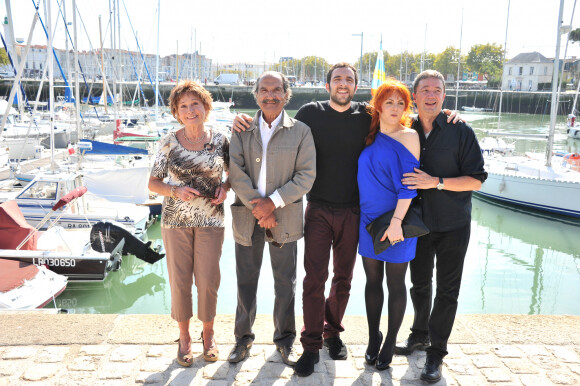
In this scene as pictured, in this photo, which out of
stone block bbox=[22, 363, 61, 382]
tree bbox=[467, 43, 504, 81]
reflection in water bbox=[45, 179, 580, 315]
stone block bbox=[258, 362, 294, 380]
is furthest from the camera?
tree bbox=[467, 43, 504, 81]

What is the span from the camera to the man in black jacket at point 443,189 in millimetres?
2877

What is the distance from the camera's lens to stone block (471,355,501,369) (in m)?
2.99

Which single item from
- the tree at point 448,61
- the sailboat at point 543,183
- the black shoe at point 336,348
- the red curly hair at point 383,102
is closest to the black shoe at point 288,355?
the black shoe at point 336,348

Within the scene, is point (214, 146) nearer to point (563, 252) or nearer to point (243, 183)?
point (243, 183)

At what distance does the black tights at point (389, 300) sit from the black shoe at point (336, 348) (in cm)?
18

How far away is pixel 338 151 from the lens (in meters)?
3.06

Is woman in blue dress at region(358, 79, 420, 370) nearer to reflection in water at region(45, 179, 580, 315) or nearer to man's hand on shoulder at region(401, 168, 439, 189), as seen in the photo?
man's hand on shoulder at region(401, 168, 439, 189)

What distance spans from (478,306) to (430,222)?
6.38 meters

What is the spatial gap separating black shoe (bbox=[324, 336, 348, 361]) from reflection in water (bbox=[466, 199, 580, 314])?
5.82 m

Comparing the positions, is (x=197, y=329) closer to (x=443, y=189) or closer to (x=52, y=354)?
(x=52, y=354)

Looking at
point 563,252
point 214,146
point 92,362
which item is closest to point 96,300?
point 92,362

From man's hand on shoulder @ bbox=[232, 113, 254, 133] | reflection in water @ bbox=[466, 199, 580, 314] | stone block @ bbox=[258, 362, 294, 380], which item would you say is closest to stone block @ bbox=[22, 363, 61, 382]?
stone block @ bbox=[258, 362, 294, 380]

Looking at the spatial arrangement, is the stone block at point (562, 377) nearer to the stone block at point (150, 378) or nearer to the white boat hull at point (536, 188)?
the stone block at point (150, 378)

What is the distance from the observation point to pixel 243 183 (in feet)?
9.75
